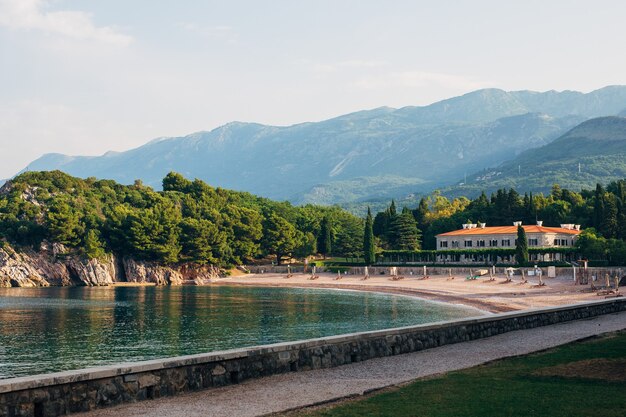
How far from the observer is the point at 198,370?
18922 millimetres

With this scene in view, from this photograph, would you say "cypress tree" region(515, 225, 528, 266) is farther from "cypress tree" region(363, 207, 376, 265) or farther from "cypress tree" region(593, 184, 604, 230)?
"cypress tree" region(363, 207, 376, 265)

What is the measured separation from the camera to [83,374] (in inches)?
645

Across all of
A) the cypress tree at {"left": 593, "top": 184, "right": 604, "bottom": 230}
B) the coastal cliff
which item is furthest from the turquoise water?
the cypress tree at {"left": 593, "top": 184, "right": 604, "bottom": 230}

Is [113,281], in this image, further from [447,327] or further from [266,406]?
[266,406]

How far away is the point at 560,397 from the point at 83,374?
1144 cm

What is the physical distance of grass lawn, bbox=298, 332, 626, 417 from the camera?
15.3 m

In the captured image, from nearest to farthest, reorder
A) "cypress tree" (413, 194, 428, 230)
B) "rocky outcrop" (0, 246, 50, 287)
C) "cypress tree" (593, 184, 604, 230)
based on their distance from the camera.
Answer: "cypress tree" (593, 184, 604, 230) → "rocky outcrop" (0, 246, 50, 287) → "cypress tree" (413, 194, 428, 230)

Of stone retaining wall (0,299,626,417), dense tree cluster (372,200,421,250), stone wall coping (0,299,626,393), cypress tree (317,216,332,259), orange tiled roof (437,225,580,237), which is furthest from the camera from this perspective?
cypress tree (317,216,332,259)

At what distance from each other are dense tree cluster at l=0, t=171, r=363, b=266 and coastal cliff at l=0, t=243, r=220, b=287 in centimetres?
182

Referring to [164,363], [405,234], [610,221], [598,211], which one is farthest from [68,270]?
[164,363]

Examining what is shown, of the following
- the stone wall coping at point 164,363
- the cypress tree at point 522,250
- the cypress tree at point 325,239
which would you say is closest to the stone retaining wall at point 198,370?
the stone wall coping at point 164,363

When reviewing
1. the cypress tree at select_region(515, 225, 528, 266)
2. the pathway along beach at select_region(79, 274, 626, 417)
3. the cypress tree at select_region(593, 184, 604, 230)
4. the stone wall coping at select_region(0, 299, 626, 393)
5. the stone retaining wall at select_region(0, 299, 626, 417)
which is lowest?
the pathway along beach at select_region(79, 274, 626, 417)

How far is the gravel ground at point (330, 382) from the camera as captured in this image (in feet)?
53.9

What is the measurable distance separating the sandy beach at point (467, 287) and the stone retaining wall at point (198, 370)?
40.8 metres
